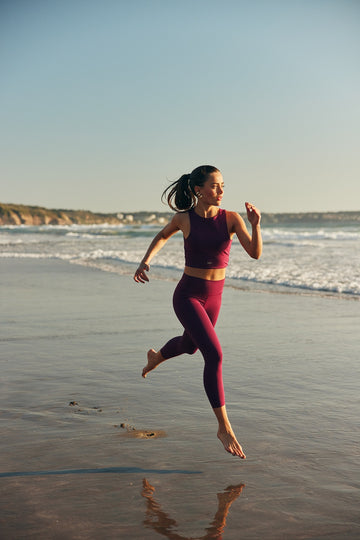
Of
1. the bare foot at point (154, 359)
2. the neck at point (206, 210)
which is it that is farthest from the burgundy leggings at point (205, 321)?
the bare foot at point (154, 359)

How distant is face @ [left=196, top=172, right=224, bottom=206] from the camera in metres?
4.38

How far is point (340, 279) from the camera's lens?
14.5 m

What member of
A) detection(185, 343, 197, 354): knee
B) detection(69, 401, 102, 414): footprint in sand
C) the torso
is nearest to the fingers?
the torso

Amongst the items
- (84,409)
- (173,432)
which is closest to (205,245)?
(173,432)

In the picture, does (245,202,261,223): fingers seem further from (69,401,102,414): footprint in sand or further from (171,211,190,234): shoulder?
(69,401,102,414): footprint in sand

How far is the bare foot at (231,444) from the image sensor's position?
379cm

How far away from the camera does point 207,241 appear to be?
4.33 meters

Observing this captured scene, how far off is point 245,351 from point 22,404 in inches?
111

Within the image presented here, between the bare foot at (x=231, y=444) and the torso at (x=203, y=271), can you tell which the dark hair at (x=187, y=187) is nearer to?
the torso at (x=203, y=271)

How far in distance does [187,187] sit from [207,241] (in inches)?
19.4

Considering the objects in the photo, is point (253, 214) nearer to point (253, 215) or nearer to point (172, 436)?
point (253, 215)

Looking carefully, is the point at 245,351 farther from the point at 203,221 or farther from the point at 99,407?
the point at 203,221

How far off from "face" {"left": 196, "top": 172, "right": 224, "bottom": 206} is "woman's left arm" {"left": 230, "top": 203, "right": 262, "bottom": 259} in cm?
16

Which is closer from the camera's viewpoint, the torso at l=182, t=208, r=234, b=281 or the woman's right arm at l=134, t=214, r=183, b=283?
the torso at l=182, t=208, r=234, b=281
